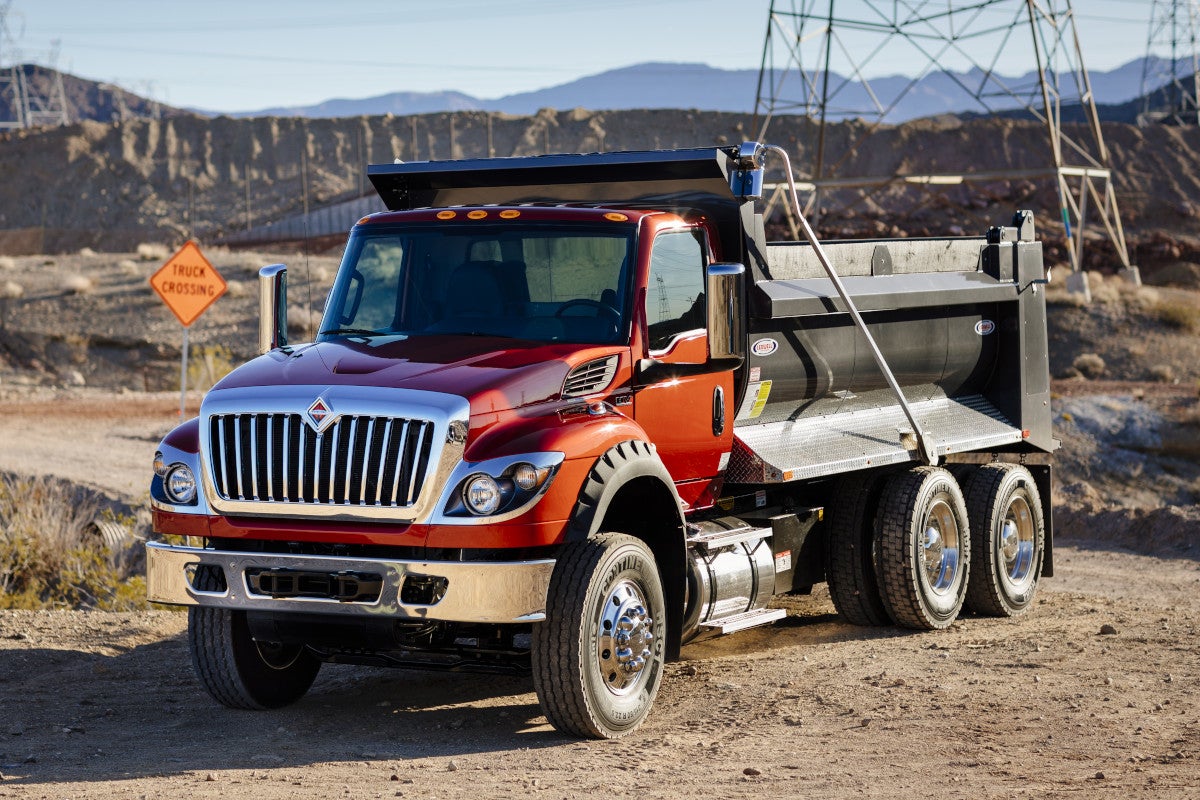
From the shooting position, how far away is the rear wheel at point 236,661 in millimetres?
8296

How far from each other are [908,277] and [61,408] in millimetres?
21160

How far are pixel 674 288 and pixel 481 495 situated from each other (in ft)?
6.91

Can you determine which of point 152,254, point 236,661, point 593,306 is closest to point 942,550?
point 593,306

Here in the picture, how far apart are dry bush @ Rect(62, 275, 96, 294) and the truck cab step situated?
3606 centimetres

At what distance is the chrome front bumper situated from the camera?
7102 mm

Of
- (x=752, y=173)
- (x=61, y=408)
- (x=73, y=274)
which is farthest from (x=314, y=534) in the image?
(x=73, y=274)

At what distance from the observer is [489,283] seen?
28.1 ft

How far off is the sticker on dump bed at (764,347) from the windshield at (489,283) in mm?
1343

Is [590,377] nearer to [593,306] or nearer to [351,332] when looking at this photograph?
[593,306]

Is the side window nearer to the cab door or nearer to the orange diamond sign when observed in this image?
the cab door

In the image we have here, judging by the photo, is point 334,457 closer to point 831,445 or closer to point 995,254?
point 831,445

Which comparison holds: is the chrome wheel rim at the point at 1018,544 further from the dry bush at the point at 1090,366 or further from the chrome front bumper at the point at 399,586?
the dry bush at the point at 1090,366

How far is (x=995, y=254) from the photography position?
12.1 m

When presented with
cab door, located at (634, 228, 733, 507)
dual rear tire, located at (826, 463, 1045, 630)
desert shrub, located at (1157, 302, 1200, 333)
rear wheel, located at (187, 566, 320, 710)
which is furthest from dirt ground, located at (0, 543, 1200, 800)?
desert shrub, located at (1157, 302, 1200, 333)
